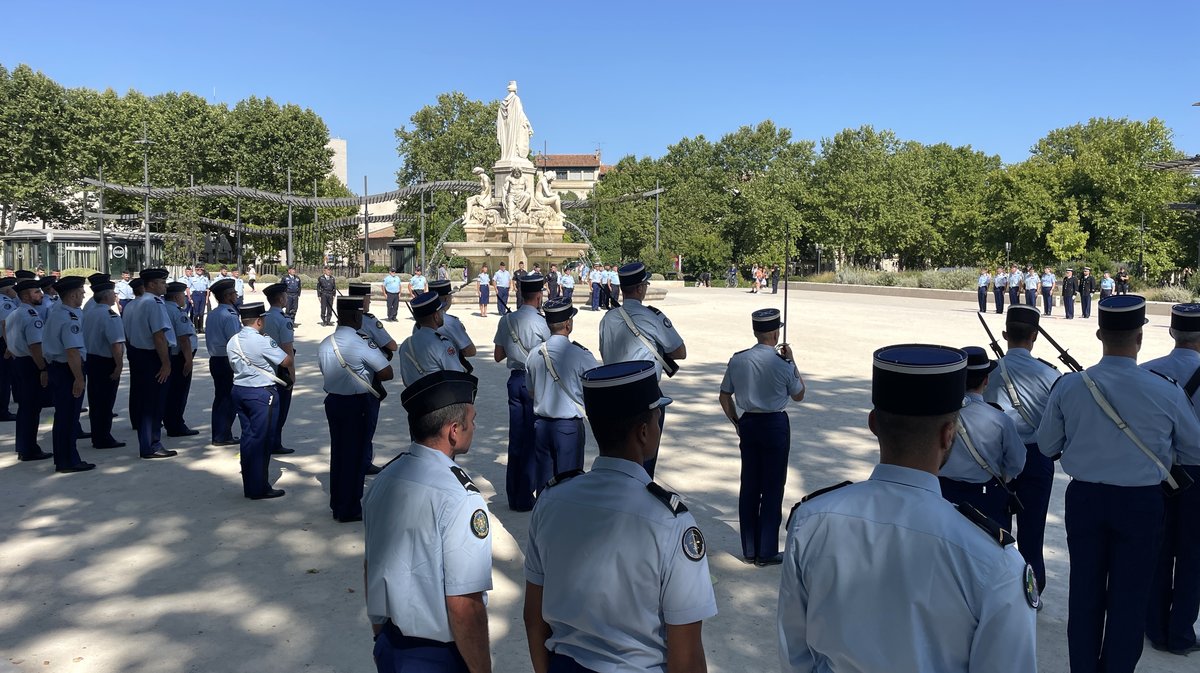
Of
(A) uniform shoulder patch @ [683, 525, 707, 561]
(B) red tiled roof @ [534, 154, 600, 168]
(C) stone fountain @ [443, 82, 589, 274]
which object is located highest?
(B) red tiled roof @ [534, 154, 600, 168]

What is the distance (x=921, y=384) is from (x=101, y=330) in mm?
9564

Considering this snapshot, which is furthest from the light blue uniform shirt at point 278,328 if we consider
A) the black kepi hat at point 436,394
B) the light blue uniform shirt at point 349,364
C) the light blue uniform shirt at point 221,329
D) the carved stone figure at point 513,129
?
the carved stone figure at point 513,129

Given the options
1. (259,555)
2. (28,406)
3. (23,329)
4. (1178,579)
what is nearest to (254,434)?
(259,555)

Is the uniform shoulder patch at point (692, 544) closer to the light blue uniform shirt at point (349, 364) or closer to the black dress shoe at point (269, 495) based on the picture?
the light blue uniform shirt at point (349, 364)

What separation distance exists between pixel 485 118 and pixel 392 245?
81.4 ft

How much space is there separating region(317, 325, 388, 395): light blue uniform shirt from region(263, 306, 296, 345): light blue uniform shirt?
237cm

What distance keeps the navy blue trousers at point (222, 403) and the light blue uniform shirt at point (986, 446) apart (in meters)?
7.94

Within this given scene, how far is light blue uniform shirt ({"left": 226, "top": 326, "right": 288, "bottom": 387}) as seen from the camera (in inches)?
304

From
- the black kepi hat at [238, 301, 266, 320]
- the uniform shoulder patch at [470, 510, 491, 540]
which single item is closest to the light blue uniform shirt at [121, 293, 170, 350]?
the black kepi hat at [238, 301, 266, 320]

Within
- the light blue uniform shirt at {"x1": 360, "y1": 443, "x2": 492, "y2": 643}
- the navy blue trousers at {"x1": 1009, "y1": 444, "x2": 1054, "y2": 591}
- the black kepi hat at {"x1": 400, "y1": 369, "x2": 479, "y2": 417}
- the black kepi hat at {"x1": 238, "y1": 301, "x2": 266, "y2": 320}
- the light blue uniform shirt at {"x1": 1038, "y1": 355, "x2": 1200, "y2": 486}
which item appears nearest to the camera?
the light blue uniform shirt at {"x1": 360, "y1": 443, "x2": 492, "y2": 643}

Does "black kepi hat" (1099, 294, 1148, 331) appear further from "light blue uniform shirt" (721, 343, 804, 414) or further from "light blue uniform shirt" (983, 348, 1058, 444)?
"light blue uniform shirt" (721, 343, 804, 414)

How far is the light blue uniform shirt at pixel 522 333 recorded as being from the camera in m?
7.72

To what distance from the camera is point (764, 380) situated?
605cm

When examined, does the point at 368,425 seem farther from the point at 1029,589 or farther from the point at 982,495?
the point at 1029,589
